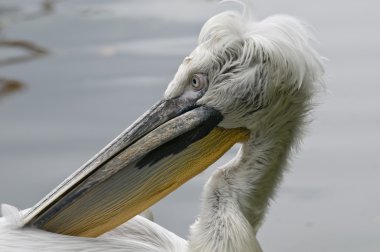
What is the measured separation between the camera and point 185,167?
4.39 m

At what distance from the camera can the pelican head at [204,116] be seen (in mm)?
4273

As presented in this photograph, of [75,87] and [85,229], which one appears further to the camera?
[75,87]

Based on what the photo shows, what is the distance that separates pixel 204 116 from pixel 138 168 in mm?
300

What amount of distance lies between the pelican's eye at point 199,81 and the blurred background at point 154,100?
84cm

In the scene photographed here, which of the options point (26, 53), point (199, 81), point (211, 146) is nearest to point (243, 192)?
point (211, 146)

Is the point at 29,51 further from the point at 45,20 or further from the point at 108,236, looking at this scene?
the point at 108,236

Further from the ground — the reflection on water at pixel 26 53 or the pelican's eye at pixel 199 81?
the reflection on water at pixel 26 53

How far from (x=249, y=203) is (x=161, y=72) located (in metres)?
3.41

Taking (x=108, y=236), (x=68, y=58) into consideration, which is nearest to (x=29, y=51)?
(x=68, y=58)

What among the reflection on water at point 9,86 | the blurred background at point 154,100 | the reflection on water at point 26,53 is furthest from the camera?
the reflection on water at point 26,53

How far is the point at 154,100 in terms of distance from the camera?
23.9ft

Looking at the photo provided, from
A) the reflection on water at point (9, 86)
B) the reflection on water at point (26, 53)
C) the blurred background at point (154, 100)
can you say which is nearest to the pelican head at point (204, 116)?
the blurred background at point (154, 100)

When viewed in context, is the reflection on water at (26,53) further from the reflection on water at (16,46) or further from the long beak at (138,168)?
the long beak at (138,168)

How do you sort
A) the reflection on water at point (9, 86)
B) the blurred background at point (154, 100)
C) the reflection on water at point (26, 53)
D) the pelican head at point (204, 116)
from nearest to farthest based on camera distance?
the pelican head at point (204, 116) → the blurred background at point (154, 100) → the reflection on water at point (9, 86) → the reflection on water at point (26, 53)
